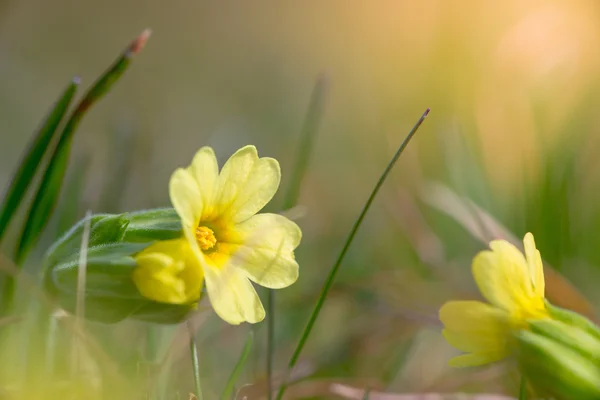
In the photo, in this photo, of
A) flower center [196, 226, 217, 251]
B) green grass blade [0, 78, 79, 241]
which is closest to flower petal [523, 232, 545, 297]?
flower center [196, 226, 217, 251]

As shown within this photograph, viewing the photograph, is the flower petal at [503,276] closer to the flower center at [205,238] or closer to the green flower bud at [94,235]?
the flower center at [205,238]

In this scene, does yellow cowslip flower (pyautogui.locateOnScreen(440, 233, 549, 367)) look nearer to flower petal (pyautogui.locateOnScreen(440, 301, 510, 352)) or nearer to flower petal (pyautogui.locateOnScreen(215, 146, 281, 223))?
flower petal (pyautogui.locateOnScreen(440, 301, 510, 352))

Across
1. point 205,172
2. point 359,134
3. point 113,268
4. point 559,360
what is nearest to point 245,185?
point 205,172

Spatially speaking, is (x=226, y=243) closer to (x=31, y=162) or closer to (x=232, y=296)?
(x=232, y=296)

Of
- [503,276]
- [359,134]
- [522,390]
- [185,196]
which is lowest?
[522,390]

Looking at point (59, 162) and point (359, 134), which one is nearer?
point (59, 162)

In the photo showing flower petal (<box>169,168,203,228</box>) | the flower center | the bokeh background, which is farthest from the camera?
the bokeh background
